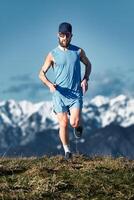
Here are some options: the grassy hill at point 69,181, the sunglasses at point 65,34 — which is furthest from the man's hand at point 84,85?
the grassy hill at point 69,181

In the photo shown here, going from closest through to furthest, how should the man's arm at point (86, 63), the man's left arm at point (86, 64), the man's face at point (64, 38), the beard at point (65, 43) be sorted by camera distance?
the man's face at point (64, 38), the beard at point (65, 43), the man's left arm at point (86, 64), the man's arm at point (86, 63)

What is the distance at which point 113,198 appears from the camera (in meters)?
14.0

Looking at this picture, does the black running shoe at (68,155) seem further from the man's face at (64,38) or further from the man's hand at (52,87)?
the man's face at (64,38)

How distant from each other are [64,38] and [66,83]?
125 cm

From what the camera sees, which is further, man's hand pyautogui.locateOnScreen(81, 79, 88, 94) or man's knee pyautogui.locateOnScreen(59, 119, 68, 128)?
man's hand pyautogui.locateOnScreen(81, 79, 88, 94)

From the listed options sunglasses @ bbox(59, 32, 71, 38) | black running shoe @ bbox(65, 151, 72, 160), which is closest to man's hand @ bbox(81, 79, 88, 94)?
sunglasses @ bbox(59, 32, 71, 38)

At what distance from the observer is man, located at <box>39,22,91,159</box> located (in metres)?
19.3

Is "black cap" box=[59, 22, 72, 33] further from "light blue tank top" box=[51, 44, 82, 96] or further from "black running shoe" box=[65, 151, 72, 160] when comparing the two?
"black running shoe" box=[65, 151, 72, 160]

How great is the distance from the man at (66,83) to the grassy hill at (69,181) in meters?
2.28

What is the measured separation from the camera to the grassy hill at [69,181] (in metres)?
14.0

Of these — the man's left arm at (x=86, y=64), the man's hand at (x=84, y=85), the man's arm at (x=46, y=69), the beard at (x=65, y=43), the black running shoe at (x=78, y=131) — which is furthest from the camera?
the man's left arm at (x=86, y=64)

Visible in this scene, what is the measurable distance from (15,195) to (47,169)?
2308 mm

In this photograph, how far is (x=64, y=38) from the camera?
1927 centimetres

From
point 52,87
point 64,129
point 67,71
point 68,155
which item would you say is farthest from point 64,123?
point 67,71
